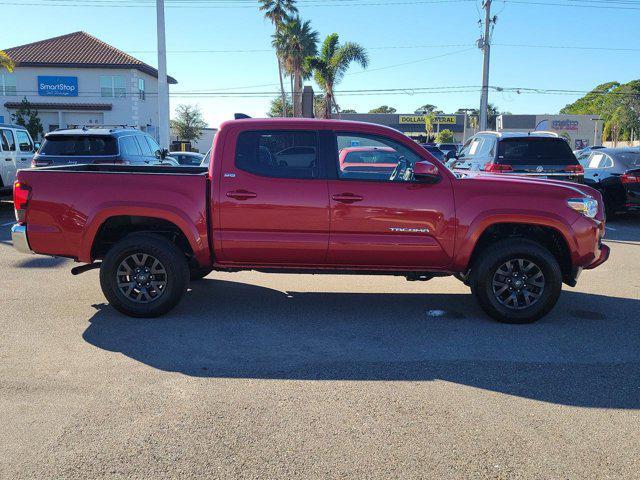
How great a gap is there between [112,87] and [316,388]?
39.9 m

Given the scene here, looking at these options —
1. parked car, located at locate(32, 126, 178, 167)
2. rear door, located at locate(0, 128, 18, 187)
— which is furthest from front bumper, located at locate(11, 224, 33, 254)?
rear door, located at locate(0, 128, 18, 187)

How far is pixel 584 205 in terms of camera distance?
223 inches

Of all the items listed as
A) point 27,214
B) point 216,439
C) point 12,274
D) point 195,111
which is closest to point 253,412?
point 216,439

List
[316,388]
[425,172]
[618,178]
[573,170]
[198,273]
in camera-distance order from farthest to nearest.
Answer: [618,178]
[573,170]
[198,273]
[425,172]
[316,388]

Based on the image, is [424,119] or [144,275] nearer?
[144,275]

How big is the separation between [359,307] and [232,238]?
164 centimetres

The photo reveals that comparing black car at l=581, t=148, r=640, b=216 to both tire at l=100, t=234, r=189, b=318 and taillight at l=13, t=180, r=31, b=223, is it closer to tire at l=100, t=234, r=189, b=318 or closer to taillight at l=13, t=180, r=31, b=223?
tire at l=100, t=234, r=189, b=318

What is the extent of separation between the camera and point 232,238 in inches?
223

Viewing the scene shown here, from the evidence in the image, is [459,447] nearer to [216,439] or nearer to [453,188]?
[216,439]

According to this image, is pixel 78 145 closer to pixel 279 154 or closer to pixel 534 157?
pixel 279 154

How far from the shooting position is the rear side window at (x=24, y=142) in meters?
15.2

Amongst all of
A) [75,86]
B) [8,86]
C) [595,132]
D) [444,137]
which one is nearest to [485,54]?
[75,86]

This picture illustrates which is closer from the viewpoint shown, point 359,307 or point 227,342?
point 227,342

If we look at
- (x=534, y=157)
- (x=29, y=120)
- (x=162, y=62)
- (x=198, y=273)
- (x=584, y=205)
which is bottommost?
(x=198, y=273)
